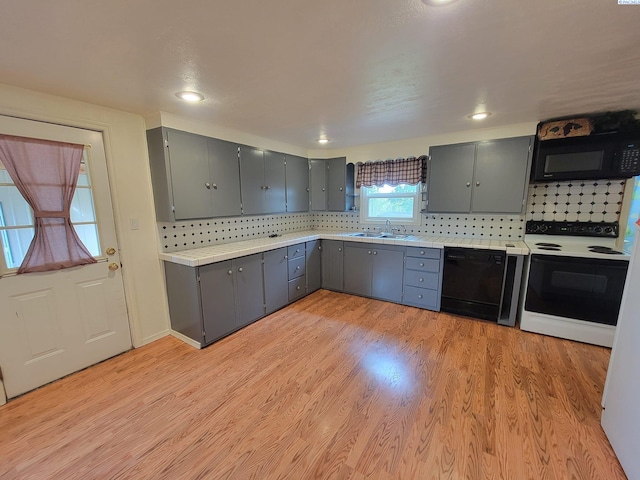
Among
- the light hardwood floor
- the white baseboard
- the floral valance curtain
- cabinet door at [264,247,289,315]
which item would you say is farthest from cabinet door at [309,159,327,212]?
the white baseboard

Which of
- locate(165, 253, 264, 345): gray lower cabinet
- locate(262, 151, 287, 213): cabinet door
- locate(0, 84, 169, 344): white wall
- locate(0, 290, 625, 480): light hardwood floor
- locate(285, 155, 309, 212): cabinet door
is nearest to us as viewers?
locate(0, 290, 625, 480): light hardwood floor

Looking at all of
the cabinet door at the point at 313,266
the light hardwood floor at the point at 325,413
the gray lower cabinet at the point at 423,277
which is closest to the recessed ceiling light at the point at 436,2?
the light hardwood floor at the point at 325,413

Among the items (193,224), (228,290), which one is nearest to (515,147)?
(228,290)

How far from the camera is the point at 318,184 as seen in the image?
13.5 feet

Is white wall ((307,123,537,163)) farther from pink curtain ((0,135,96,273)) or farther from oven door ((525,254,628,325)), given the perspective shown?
pink curtain ((0,135,96,273))

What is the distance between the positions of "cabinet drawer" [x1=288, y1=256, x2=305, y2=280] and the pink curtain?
6.80ft

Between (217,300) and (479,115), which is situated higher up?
(479,115)

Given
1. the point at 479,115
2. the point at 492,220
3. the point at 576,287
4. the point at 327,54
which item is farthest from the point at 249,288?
the point at 576,287

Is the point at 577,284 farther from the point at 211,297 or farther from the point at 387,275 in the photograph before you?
the point at 211,297

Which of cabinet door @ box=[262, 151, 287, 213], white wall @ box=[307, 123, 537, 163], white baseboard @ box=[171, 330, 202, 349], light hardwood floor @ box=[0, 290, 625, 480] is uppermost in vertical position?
white wall @ box=[307, 123, 537, 163]

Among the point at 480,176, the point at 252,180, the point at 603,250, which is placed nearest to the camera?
the point at 603,250

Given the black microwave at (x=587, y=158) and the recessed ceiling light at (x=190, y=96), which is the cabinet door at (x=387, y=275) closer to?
the black microwave at (x=587, y=158)

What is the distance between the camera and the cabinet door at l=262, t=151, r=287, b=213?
3.38 meters

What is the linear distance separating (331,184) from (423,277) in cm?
192
